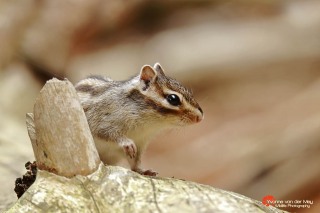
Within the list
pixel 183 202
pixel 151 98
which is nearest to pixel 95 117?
pixel 151 98

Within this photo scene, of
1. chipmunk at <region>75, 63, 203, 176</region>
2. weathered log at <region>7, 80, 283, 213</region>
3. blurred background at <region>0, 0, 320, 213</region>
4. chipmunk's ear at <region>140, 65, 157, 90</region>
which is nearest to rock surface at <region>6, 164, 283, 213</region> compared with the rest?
Result: weathered log at <region>7, 80, 283, 213</region>

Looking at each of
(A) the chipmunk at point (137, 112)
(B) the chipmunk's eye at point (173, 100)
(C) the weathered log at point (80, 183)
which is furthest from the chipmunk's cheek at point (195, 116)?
(C) the weathered log at point (80, 183)

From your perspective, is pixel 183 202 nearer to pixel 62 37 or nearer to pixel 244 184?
pixel 244 184

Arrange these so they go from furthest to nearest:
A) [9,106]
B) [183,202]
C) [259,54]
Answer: [259,54], [9,106], [183,202]

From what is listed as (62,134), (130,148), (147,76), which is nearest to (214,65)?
(147,76)

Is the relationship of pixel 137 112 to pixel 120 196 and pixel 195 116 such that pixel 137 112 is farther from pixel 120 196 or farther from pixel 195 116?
pixel 120 196
